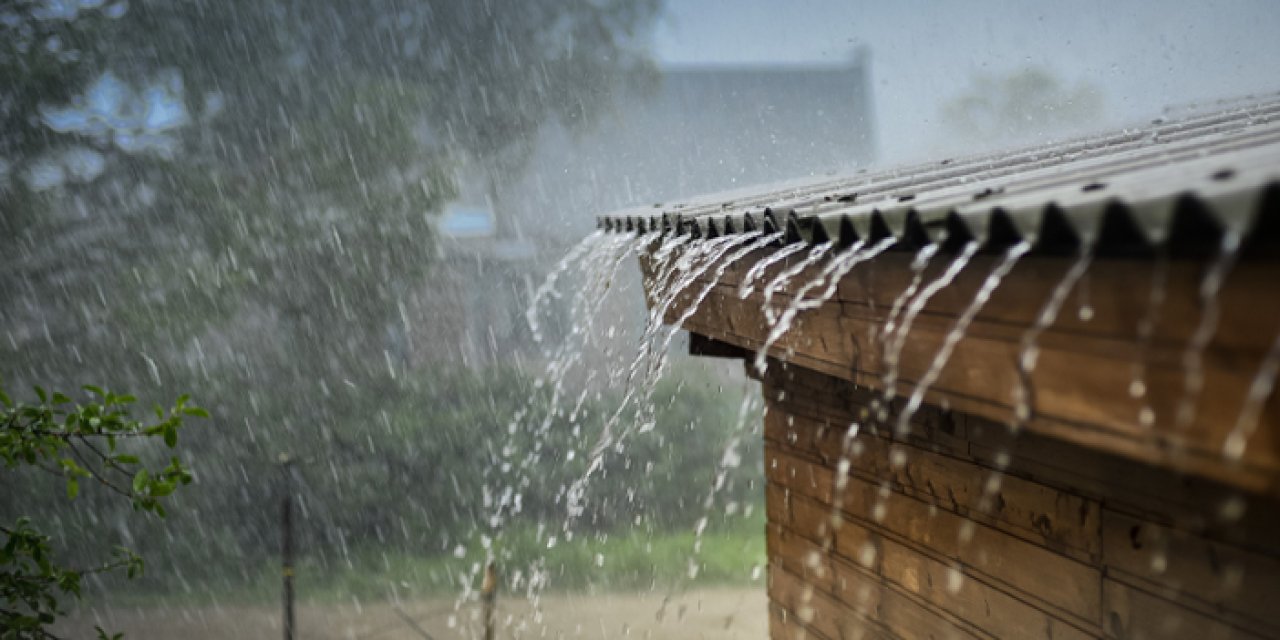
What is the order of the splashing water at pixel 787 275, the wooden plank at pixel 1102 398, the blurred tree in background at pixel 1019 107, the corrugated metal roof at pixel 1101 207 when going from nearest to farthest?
the corrugated metal roof at pixel 1101 207, the wooden plank at pixel 1102 398, the splashing water at pixel 787 275, the blurred tree in background at pixel 1019 107

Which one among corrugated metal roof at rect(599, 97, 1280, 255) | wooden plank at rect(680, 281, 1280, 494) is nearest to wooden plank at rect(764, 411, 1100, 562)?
Result: wooden plank at rect(680, 281, 1280, 494)

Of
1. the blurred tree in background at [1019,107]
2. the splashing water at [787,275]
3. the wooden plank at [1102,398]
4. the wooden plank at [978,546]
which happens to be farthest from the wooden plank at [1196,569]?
the blurred tree in background at [1019,107]

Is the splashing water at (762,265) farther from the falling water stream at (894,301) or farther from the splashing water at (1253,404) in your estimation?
the splashing water at (1253,404)

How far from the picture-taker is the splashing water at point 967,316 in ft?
4.25

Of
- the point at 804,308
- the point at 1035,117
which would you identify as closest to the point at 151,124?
the point at 804,308

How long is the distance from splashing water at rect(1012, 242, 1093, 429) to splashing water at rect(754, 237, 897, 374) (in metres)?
0.26

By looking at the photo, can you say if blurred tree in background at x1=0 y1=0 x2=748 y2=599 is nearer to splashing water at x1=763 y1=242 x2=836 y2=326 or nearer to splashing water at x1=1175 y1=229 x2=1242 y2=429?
splashing water at x1=763 y1=242 x2=836 y2=326

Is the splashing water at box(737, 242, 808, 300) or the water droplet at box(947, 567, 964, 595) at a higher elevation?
the splashing water at box(737, 242, 808, 300)

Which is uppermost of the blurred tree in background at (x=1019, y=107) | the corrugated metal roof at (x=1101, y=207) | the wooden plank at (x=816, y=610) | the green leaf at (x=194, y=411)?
the blurred tree in background at (x=1019, y=107)

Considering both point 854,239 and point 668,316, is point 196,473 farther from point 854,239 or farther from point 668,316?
point 854,239

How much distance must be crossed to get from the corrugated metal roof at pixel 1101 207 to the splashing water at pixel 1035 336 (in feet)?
0.14

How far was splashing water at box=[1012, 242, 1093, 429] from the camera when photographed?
1247mm

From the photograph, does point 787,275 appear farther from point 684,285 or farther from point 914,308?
point 684,285

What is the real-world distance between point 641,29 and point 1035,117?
13.6m
